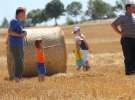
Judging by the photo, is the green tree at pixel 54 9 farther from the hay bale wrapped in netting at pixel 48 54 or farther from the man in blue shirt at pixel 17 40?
the man in blue shirt at pixel 17 40

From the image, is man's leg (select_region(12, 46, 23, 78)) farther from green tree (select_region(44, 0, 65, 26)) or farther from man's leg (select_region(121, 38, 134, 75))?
green tree (select_region(44, 0, 65, 26))

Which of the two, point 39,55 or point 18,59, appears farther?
point 39,55

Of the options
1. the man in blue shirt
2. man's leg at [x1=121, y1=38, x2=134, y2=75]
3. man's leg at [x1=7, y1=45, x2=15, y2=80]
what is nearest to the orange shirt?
man's leg at [x1=7, y1=45, x2=15, y2=80]

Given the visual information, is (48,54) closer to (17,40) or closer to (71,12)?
(17,40)

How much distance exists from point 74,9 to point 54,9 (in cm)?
2862

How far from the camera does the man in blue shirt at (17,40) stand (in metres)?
14.8

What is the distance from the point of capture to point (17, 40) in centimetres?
1505

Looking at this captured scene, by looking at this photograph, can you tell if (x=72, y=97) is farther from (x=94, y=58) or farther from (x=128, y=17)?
(x=94, y=58)

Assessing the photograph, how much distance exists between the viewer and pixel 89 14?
143 m

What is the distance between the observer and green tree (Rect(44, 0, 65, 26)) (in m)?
126

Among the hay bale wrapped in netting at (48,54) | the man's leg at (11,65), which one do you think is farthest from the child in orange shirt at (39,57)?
the hay bale wrapped in netting at (48,54)

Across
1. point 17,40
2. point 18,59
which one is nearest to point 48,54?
point 17,40

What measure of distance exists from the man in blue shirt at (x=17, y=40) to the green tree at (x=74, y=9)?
13315cm

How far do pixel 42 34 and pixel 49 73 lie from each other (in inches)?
42.0
